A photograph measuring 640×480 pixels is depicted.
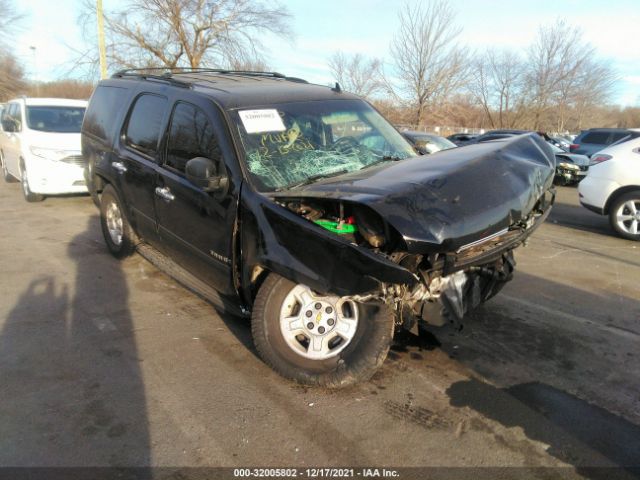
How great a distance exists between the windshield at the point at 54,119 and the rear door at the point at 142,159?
Result: 5093 millimetres

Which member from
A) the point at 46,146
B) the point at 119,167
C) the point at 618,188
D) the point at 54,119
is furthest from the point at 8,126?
the point at 618,188

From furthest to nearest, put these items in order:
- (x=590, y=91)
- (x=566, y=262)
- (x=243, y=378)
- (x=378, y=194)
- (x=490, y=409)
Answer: (x=590, y=91), (x=566, y=262), (x=243, y=378), (x=490, y=409), (x=378, y=194)

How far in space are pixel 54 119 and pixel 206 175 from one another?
25.2 feet

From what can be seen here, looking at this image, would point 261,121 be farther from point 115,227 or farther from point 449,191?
point 115,227

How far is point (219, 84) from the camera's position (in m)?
4.16

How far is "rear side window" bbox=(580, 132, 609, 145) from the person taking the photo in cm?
1666

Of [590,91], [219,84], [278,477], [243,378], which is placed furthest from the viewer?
[590,91]

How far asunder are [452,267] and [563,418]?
112 cm

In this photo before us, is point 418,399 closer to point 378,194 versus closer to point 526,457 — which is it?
point 526,457

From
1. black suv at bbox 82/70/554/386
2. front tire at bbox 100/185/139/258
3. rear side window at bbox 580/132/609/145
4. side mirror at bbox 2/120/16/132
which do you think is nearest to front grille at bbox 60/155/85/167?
side mirror at bbox 2/120/16/132

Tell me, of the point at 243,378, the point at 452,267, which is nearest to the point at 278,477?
the point at 243,378

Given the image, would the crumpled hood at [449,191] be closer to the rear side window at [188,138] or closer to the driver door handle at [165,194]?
the rear side window at [188,138]

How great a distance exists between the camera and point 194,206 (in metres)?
3.72

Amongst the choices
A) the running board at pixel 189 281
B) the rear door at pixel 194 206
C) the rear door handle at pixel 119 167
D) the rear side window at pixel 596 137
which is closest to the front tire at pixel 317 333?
the running board at pixel 189 281
